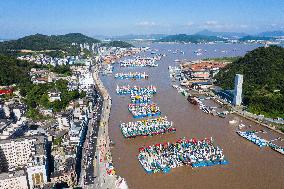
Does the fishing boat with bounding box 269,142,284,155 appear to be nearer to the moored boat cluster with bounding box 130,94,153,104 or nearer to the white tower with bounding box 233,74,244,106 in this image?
the white tower with bounding box 233,74,244,106

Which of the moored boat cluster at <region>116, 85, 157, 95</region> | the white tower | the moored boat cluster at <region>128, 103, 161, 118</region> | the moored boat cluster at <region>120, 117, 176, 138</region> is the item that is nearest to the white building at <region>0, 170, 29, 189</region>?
the moored boat cluster at <region>120, 117, 176, 138</region>

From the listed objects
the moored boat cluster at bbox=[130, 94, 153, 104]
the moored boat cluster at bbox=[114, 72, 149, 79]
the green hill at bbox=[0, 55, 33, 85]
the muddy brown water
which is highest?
the green hill at bbox=[0, 55, 33, 85]

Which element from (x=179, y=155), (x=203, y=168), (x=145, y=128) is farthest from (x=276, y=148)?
(x=145, y=128)

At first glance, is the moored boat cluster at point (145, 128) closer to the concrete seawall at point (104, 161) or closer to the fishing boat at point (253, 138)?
the concrete seawall at point (104, 161)

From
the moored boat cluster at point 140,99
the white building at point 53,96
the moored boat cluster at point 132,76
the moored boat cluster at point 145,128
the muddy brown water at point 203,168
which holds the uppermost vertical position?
the white building at point 53,96

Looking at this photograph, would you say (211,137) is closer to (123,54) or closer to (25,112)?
(25,112)

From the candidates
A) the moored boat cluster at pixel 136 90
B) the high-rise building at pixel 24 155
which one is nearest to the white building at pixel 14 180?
the high-rise building at pixel 24 155

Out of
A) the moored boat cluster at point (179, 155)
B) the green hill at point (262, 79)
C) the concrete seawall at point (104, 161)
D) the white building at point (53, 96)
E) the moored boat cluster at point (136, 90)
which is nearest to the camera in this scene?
the concrete seawall at point (104, 161)

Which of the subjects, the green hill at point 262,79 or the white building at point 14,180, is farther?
the green hill at point 262,79
